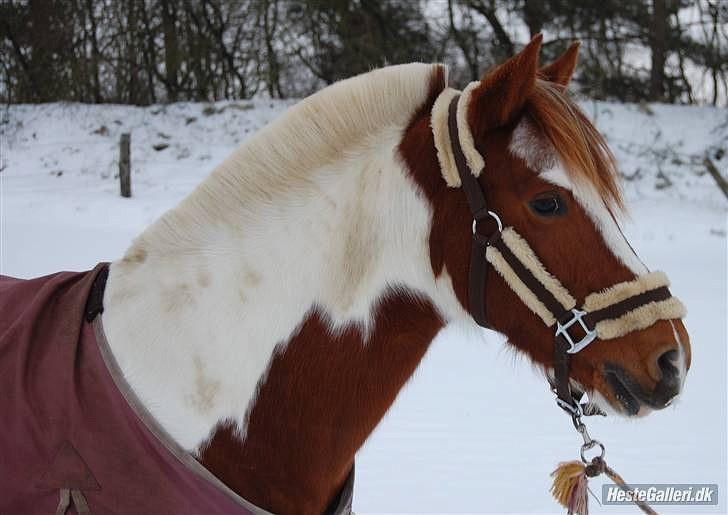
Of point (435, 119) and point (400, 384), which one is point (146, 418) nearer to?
point (400, 384)

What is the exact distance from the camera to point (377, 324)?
1547 millimetres

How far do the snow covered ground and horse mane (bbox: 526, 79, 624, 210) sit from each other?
475mm

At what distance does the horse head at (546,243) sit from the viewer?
143 cm

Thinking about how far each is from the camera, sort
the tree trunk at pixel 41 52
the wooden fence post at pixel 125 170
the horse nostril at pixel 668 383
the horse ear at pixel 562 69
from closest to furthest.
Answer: the horse nostril at pixel 668 383 < the horse ear at pixel 562 69 < the wooden fence post at pixel 125 170 < the tree trunk at pixel 41 52

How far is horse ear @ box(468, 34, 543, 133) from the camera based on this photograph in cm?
144

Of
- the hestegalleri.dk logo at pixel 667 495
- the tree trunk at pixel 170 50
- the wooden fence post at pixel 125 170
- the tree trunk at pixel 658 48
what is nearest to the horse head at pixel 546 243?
the hestegalleri.dk logo at pixel 667 495

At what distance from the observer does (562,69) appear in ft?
5.74

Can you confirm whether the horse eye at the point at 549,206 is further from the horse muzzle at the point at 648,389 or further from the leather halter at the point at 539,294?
the horse muzzle at the point at 648,389

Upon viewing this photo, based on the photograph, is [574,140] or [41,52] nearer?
[574,140]

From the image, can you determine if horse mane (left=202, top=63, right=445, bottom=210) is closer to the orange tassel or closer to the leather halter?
the leather halter

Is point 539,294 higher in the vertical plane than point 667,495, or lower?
higher

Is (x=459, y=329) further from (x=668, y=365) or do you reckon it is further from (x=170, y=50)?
(x=170, y=50)

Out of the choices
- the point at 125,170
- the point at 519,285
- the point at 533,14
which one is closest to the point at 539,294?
the point at 519,285

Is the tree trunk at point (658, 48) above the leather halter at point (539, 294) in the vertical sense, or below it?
above
